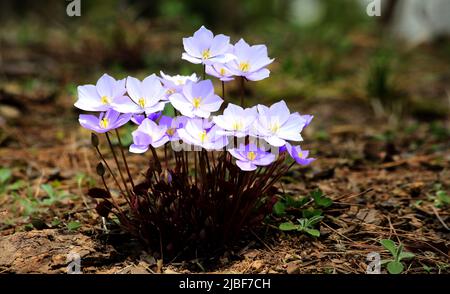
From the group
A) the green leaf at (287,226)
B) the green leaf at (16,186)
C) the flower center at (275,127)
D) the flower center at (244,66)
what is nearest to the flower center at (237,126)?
the flower center at (275,127)

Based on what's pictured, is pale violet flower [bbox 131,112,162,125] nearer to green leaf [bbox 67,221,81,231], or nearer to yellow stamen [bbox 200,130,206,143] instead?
yellow stamen [bbox 200,130,206,143]

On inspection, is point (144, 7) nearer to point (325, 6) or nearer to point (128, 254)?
point (325, 6)

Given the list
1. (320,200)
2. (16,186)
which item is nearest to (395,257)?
(320,200)

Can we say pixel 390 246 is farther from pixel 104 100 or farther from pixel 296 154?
pixel 104 100

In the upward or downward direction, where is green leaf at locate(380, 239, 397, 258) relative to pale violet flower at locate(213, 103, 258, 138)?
downward

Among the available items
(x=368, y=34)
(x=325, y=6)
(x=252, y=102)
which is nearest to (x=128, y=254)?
(x=252, y=102)

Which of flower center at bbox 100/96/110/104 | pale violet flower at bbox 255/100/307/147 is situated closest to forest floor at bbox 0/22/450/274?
pale violet flower at bbox 255/100/307/147

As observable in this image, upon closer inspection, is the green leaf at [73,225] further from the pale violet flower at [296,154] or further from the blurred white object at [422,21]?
the blurred white object at [422,21]
